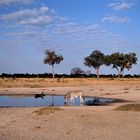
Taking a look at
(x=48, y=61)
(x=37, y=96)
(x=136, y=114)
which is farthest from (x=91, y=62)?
(x=136, y=114)

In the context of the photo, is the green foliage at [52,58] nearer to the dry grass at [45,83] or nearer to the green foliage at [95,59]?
the green foliage at [95,59]

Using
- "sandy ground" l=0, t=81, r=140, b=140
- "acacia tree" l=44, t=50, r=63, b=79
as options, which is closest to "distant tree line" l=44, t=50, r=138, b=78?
"acacia tree" l=44, t=50, r=63, b=79

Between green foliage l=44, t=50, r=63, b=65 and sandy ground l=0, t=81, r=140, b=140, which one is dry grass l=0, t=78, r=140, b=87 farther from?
sandy ground l=0, t=81, r=140, b=140

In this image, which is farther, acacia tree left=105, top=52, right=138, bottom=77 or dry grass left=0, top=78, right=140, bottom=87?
acacia tree left=105, top=52, right=138, bottom=77

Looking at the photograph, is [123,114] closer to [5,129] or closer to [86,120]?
[86,120]

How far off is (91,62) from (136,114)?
108 m

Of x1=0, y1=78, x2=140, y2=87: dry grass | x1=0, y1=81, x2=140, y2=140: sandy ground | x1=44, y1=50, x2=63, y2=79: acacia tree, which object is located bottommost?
x1=0, y1=81, x2=140, y2=140: sandy ground

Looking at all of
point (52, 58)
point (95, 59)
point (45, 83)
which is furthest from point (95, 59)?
point (45, 83)

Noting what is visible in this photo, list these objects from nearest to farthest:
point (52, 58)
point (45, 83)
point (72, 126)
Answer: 1. point (72, 126)
2. point (45, 83)
3. point (52, 58)

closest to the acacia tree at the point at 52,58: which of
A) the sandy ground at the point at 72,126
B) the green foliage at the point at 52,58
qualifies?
the green foliage at the point at 52,58

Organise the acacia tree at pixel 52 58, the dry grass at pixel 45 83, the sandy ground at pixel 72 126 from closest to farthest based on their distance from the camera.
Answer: the sandy ground at pixel 72 126, the dry grass at pixel 45 83, the acacia tree at pixel 52 58

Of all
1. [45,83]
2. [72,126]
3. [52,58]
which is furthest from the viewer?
[52,58]

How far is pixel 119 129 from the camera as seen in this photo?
63.4 feet

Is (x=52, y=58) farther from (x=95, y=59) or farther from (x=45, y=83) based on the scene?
(x=45, y=83)
